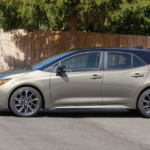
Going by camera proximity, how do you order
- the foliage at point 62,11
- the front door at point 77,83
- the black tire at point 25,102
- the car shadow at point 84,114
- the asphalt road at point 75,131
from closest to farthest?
the asphalt road at point 75,131
the black tire at point 25,102
the front door at point 77,83
the car shadow at point 84,114
the foliage at point 62,11

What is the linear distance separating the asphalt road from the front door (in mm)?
427

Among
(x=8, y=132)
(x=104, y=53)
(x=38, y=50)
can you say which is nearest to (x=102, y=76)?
(x=104, y=53)

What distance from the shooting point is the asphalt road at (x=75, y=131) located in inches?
249

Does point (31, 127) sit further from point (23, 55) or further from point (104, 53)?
point (23, 55)

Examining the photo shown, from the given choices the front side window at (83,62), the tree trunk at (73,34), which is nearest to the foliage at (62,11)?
the tree trunk at (73,34)

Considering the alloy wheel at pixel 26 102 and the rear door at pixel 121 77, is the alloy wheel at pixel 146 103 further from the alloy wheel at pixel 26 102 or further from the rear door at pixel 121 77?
the alloy wheel at pixel 26 102

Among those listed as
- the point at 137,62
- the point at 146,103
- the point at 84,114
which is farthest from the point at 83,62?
the point at 146,103

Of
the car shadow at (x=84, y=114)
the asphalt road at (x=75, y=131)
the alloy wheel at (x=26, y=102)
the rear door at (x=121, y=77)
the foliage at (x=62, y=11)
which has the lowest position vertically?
the car shadow at (x=84, y=114)

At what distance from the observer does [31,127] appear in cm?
771

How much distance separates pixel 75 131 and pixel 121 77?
2.10 m

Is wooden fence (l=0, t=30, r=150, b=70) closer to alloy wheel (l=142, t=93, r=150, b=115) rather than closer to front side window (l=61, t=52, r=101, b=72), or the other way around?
front side window (l=61, t=52, r=101, b=72)

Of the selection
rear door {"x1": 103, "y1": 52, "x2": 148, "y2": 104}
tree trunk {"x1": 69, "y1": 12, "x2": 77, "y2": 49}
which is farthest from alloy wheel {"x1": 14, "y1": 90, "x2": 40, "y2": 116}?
tree trunk {"x1": 69, "y1": 12, "x2": 77, "y2": 49}

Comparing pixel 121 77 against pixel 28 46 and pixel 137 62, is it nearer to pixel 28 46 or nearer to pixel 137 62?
pixel 137 62

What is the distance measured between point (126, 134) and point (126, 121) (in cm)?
150
